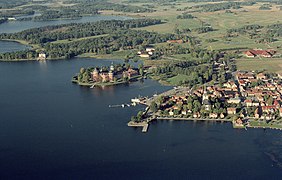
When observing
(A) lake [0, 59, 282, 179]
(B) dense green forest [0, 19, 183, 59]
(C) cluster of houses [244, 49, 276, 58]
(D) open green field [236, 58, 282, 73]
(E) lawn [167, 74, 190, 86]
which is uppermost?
(B) dense green forest [0, 19, 183, 59]

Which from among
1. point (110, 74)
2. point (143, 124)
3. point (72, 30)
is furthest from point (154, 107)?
point (72, 30)

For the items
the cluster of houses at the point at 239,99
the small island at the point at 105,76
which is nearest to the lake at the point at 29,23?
the small island at the point at 105,76

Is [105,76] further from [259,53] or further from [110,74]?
[259,53]

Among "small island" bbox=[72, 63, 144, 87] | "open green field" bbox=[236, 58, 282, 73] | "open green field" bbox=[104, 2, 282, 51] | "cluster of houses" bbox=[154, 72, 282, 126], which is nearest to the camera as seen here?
"cluster of houses" bbox=[154, 72, 282, 126]

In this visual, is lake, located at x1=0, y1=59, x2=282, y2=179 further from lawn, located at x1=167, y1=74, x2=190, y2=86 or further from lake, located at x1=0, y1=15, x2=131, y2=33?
lake, located at x1=0, y1=15, x2=131, y2=33

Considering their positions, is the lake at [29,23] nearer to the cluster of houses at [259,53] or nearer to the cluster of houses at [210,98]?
the cluster of houses at [259,53]

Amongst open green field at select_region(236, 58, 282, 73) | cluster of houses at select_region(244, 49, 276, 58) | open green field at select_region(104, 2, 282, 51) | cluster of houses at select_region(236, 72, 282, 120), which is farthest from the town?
open green field at select_region(104, 2, 282, 51)

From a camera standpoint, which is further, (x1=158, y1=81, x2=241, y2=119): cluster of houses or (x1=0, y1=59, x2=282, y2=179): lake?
(x1=158, y1=81, x2=241, y2=119): cluster of houses

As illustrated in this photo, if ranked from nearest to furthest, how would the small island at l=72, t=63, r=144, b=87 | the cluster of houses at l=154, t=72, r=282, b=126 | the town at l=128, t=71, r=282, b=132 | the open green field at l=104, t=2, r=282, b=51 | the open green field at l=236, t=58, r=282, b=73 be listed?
the town at l=128, t=71, r=282, b=132
the cluster of houses at l=154, t=72, r=282, b=126
the small island at l=72, t=63, r=144, b=87
the open green field at l=236, t=58, r=282, b=73
the open green field at l=104, t=2, r=282, b=51
